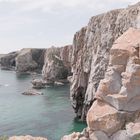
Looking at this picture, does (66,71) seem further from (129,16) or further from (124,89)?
(124,89)

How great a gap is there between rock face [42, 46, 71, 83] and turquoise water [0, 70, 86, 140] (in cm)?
1968

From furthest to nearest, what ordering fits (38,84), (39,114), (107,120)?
(38,84) < (39,114) < (107,120)

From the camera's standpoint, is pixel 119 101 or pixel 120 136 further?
pixel 119 101

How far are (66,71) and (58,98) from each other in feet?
166

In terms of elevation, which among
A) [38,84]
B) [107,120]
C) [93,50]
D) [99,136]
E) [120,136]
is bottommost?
[38,84]

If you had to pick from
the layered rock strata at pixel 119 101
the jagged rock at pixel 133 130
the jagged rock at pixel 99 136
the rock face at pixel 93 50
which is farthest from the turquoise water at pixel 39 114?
the jagged rock at pixel 133 130

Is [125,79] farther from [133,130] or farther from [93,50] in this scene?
[93,50]

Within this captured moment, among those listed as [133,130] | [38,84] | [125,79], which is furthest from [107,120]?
[38,84]

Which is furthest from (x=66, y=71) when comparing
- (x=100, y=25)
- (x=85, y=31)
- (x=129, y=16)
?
(x=129, y=16)

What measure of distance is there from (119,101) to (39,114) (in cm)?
6443

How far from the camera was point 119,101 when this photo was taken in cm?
4750

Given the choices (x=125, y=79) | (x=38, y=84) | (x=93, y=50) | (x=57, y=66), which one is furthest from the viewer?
(x=57, y=66)

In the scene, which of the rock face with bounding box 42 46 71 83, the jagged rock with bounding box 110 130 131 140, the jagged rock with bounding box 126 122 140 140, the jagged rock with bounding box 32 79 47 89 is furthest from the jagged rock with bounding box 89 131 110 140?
the rock face with bounding box 42 46 71 83

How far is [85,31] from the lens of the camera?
112 m
